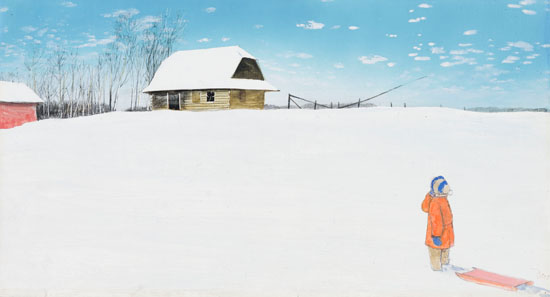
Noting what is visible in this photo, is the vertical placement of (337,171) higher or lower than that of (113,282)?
higher

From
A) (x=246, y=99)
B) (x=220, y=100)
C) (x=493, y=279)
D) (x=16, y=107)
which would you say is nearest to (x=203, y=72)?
(x=220, y=100)

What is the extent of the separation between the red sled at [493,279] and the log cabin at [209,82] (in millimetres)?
14384

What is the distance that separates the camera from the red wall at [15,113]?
17359mm

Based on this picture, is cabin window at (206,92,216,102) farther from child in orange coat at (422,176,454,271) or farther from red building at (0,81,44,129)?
child in orange coat at (422,176,454,271)

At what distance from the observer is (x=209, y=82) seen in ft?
62.4

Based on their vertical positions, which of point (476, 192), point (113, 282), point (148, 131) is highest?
point (148, 131)

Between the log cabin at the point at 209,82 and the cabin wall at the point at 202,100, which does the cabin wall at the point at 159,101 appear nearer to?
the log cabin at the point at 209,82

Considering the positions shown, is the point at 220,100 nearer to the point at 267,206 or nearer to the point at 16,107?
the point at 16,107

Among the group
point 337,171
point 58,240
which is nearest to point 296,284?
point 58,240

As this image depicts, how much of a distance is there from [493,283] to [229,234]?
3588 mm

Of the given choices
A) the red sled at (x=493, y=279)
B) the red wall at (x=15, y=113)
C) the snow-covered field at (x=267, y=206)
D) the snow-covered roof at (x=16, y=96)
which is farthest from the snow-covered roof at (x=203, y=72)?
the red sled at (x=493, y=279)

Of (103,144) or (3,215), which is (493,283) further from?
(103,144)

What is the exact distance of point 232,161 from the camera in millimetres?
10117

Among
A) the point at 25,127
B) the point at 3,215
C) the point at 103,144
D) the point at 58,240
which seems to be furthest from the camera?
the point at 25,127
